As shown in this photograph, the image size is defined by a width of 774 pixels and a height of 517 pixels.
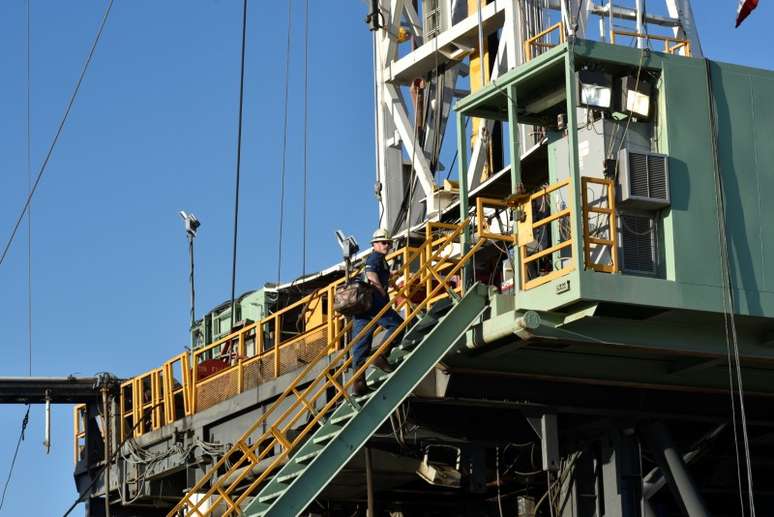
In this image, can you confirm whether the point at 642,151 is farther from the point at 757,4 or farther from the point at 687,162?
the point at 757,4

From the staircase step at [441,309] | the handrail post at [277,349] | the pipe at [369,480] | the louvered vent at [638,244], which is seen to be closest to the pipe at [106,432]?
the handrail post at [277,349]

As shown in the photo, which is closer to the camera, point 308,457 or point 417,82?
point 308,457

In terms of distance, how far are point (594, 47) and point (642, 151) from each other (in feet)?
4.75

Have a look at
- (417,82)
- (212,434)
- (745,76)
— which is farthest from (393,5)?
(745,76)

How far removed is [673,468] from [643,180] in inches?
176

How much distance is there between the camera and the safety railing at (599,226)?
2109cm

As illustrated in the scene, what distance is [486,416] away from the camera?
24.5m

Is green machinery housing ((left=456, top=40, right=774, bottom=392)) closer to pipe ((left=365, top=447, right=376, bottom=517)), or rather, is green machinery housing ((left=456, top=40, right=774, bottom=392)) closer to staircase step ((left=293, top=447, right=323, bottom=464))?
pipe ((left=365, top=447, right=376, bottom=517))

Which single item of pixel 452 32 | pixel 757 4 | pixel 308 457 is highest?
pixel 452 32

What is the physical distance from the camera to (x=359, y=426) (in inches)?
855

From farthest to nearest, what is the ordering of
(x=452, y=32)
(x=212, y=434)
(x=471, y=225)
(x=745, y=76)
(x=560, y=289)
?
(x=452, y=32), (x=212, y=434), (x=471, y=225), (x=745, y=76), (x=560, y=289)

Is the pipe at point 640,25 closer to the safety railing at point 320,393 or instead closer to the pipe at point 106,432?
the safety railing at point 320,393

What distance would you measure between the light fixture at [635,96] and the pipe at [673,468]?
4605 mm

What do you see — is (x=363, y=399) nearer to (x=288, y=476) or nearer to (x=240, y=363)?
(x=288, y=476)
